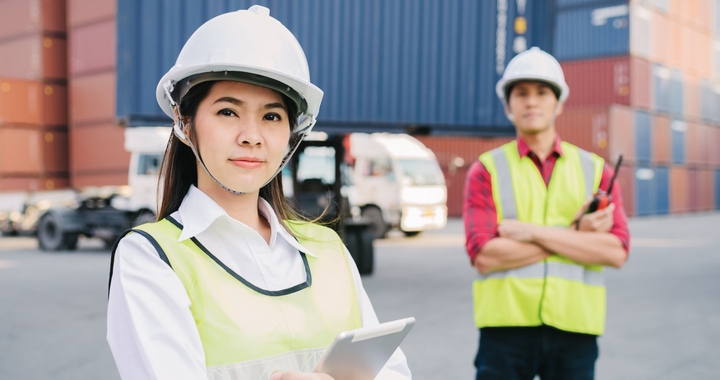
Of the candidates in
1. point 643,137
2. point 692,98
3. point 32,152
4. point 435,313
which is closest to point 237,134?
point 435,313

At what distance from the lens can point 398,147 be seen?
604 inches

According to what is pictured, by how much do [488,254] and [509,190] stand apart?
0.23 metres

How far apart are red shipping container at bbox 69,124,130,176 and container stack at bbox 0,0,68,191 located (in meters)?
0.97

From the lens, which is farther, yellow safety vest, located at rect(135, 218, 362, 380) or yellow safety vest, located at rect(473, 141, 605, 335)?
yellow safety vest, located at rect(473, 141, 605, 335)

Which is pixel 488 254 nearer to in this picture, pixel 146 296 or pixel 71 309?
pixel 146 296

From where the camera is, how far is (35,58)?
26.7 m

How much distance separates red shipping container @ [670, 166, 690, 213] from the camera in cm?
2880

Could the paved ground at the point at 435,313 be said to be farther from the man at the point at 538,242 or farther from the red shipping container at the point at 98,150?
the red shipping container at the point at 98,150

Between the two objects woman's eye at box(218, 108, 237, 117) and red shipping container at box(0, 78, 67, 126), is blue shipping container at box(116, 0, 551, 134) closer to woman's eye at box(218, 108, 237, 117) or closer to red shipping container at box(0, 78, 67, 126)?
woman's eye at box(218, 108, 237, 117)

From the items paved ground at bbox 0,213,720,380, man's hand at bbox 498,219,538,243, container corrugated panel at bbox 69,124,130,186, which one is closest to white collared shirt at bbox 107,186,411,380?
man's hand at bbox 498,219,538,243

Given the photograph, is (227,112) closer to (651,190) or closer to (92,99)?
(92,99)

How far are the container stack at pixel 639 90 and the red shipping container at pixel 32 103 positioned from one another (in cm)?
1863

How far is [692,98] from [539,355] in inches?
1236

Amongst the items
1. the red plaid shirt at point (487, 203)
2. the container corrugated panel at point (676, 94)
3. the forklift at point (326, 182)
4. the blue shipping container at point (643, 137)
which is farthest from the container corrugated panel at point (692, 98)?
the red plaid shirt at point (487, 203)
